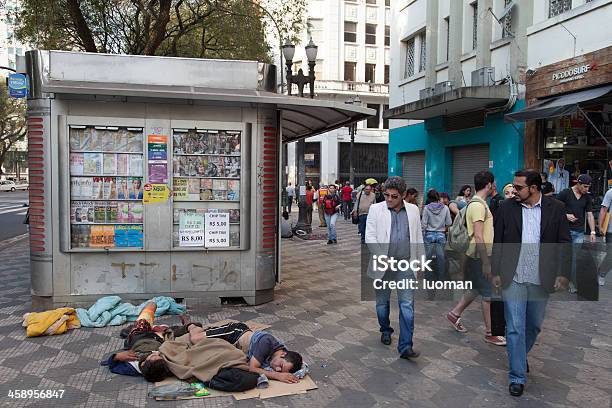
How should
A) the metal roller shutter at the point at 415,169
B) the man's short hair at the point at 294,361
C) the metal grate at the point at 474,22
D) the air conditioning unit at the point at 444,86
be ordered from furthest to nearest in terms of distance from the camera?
1. the metal roller shutter at the point at 415,169
2. the air conditioning unit at the point at 444,86
3. the metal grate at the point at 474,22
4. the man's short hair at the point at 294,361

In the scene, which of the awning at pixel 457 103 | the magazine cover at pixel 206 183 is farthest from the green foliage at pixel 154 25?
the magazine cover at pixel 206 183

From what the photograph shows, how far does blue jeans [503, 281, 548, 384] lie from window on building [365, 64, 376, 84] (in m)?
38.0

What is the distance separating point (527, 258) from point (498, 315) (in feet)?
3.28

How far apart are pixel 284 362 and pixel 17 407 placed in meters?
2.10

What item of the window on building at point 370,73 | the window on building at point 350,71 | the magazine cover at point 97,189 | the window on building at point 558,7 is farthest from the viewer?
the window on building at point 370,73

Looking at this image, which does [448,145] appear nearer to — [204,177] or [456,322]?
[456,322]

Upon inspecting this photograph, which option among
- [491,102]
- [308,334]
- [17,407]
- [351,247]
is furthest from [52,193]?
[491,102]

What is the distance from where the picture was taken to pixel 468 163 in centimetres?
1658

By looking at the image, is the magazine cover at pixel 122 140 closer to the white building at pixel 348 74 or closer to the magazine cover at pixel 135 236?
the magazine cover at pixel 135 236

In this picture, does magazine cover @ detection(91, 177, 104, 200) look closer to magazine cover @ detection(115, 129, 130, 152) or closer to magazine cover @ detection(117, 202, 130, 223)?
magazine cover @ detection(117, 202, 130, 223)

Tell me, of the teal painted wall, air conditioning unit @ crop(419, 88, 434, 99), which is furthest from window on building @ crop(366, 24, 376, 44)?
air conditioning unit @ crop(419, 88, 434, 99)

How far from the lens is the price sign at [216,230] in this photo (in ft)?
22.6

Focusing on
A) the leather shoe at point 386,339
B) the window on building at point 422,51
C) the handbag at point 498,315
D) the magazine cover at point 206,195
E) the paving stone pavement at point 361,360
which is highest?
the window on building at point 422,51

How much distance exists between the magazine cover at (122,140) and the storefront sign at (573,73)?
9.32m
